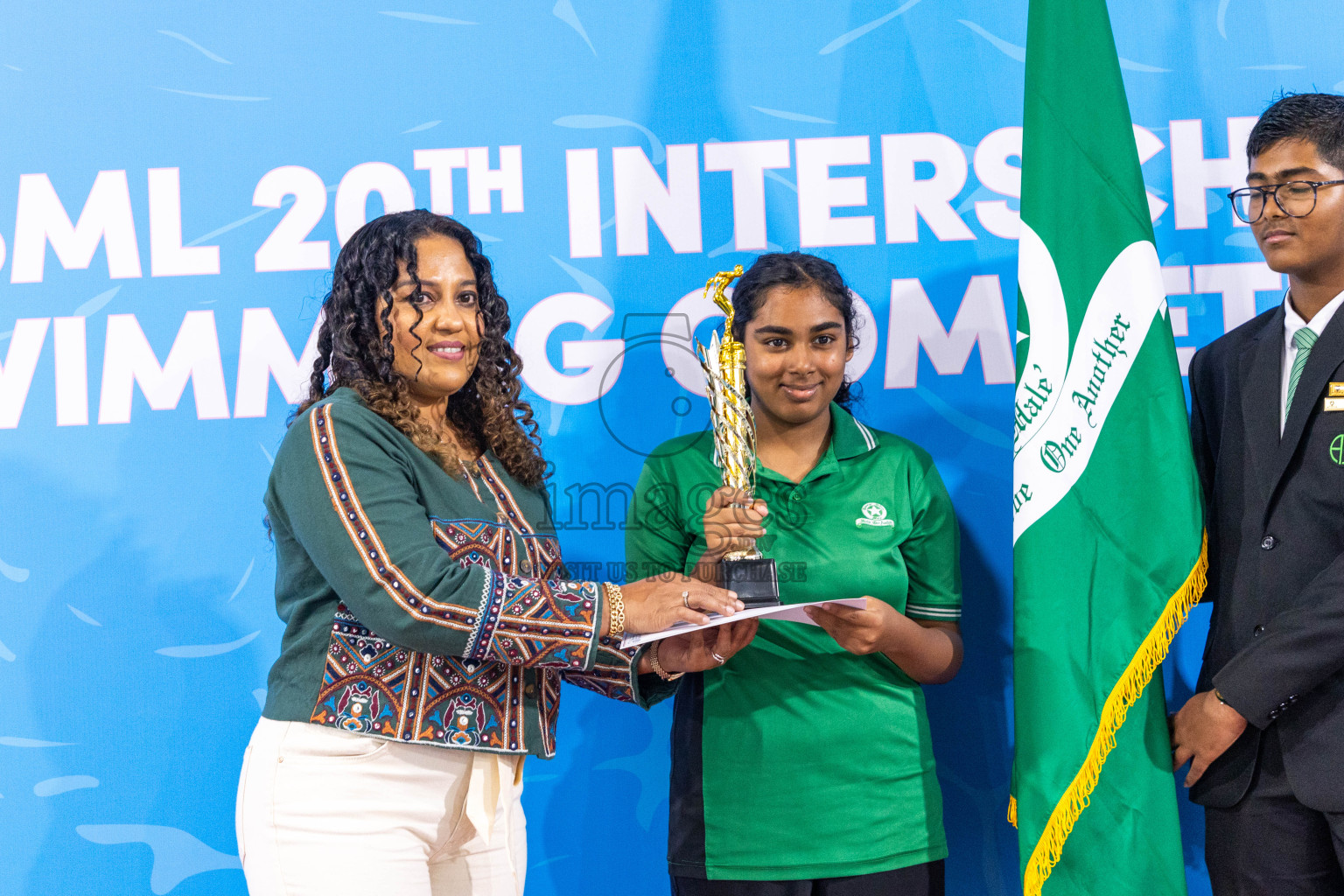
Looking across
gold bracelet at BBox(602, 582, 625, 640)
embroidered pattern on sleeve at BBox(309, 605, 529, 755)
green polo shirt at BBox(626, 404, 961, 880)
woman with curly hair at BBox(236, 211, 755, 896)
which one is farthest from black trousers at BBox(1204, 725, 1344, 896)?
embroidered pattern on sleeve at BBox(309, 605, 529, 755)

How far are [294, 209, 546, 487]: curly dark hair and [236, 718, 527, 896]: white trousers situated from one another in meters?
0.44

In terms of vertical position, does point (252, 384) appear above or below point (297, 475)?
above

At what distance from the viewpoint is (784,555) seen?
1.93m

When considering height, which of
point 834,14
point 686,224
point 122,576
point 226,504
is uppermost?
point 834,14

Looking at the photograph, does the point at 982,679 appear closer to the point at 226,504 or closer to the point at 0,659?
the point at 226,504

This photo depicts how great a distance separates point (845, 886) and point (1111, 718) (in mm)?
534

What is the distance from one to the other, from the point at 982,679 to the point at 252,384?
178 cm

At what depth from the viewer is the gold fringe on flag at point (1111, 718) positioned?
1861 mm

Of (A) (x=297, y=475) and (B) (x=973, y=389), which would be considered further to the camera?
(B) (x=973, y=389)

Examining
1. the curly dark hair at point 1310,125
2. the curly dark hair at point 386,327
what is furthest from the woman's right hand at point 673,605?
the curly dark hair at point 1310,125

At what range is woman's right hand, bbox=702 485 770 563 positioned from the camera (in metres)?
1.75

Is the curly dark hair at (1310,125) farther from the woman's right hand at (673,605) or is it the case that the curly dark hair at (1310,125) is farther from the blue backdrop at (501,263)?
the woman's right hand at (673,605)

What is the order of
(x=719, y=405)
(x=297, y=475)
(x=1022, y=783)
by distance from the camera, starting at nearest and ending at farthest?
(x=297, y=475) < (x=719, y=405) < (x=1022, y=783)

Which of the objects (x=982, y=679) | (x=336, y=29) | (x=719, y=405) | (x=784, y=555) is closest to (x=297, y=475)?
(x=719, y=405)
